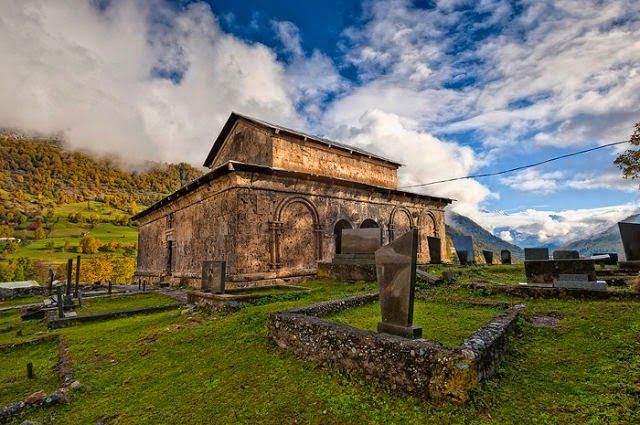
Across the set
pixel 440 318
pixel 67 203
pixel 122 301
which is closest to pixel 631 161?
pixel 440 318

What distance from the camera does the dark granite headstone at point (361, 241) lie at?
42.5 ft

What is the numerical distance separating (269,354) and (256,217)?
9.32m

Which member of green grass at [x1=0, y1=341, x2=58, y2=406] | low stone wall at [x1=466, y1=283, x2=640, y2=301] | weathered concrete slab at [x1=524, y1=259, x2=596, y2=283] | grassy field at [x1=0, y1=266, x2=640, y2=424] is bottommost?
green grass at [x1=0, y1=341, x2=58, y2=406]

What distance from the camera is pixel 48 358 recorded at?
7402 mm

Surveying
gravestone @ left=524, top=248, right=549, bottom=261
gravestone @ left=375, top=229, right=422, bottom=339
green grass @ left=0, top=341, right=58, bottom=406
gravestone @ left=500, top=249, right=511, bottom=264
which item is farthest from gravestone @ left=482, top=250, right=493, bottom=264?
green grass @ left=0, top=341, right=58, bottom=406

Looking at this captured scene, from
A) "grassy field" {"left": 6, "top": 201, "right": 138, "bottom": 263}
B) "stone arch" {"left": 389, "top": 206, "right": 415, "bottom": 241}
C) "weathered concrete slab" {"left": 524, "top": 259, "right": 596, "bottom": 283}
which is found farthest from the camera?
"grassy field" {"left": 6, "top": 201, "right": 138, "bottom": 263}

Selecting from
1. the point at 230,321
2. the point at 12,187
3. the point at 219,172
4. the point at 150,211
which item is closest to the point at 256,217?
the point at 219,172

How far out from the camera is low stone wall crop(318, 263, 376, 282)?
11.9 metres

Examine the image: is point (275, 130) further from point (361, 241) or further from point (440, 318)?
point (440, 318)

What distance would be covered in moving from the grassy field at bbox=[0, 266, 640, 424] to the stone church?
23.7ft

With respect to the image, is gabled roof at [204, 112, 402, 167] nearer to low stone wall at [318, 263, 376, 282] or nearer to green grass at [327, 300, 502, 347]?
low stone wall at [318, 263, 376, 282]

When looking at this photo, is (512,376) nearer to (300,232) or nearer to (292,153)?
(300,232)

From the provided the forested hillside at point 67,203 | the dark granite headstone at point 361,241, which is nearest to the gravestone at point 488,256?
the dark granite headstone at point 361,241

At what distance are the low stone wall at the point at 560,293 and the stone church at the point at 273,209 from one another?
8682mm
